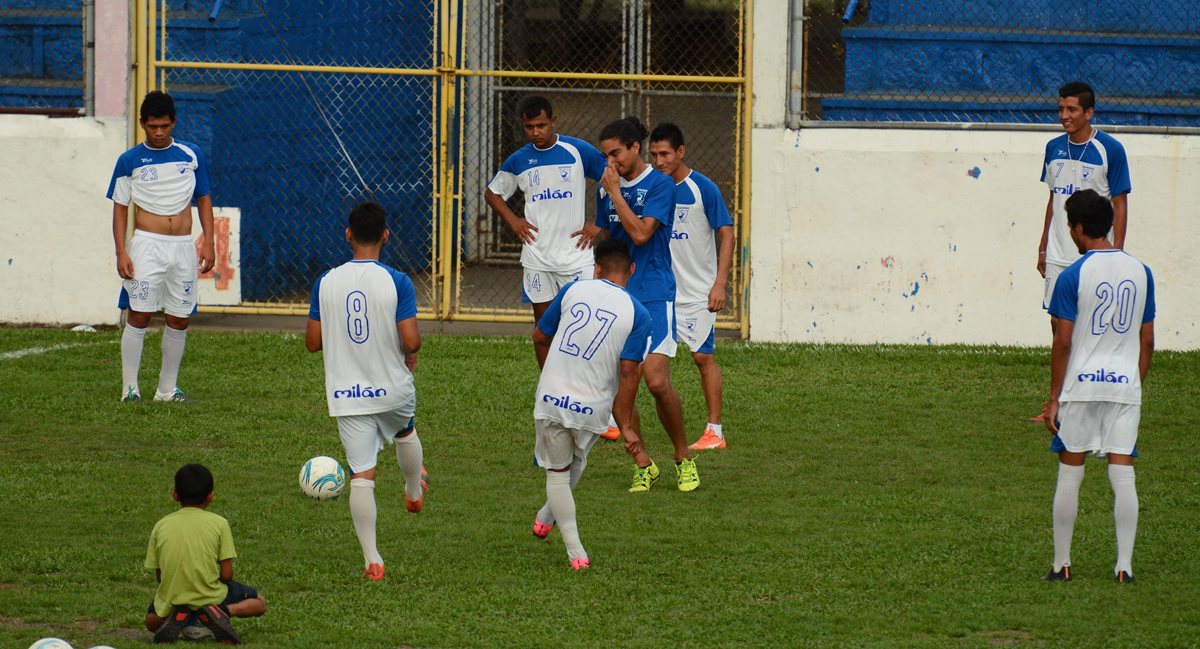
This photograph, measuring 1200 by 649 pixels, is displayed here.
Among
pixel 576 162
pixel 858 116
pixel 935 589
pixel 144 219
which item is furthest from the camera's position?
pixel 858 116

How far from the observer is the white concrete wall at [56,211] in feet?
42.6

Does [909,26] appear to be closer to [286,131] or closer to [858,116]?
[858,116]

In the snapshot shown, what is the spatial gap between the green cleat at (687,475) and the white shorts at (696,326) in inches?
42.1

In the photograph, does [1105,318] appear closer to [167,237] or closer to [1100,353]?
[1100,353]

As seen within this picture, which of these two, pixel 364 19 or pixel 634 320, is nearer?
pixel 634 320

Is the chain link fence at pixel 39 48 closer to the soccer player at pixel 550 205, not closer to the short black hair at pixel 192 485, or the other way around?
the soccer player at pixel 550 205

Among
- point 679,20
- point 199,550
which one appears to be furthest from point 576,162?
point 679,20

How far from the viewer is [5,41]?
15.5m

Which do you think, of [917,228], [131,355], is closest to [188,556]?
[131,355]

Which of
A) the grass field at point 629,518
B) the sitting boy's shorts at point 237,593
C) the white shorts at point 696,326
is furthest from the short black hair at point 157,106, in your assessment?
the sitting boy's shorts at point 237,593

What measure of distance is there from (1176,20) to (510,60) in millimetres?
7175

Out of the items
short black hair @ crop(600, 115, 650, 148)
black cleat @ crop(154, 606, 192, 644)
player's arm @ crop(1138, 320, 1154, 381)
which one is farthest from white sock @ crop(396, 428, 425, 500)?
player's arm @ crop(1138, 320, 1154, 381)

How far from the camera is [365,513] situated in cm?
611

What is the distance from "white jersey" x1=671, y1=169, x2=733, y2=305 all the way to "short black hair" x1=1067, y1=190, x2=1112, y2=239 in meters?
3.04
